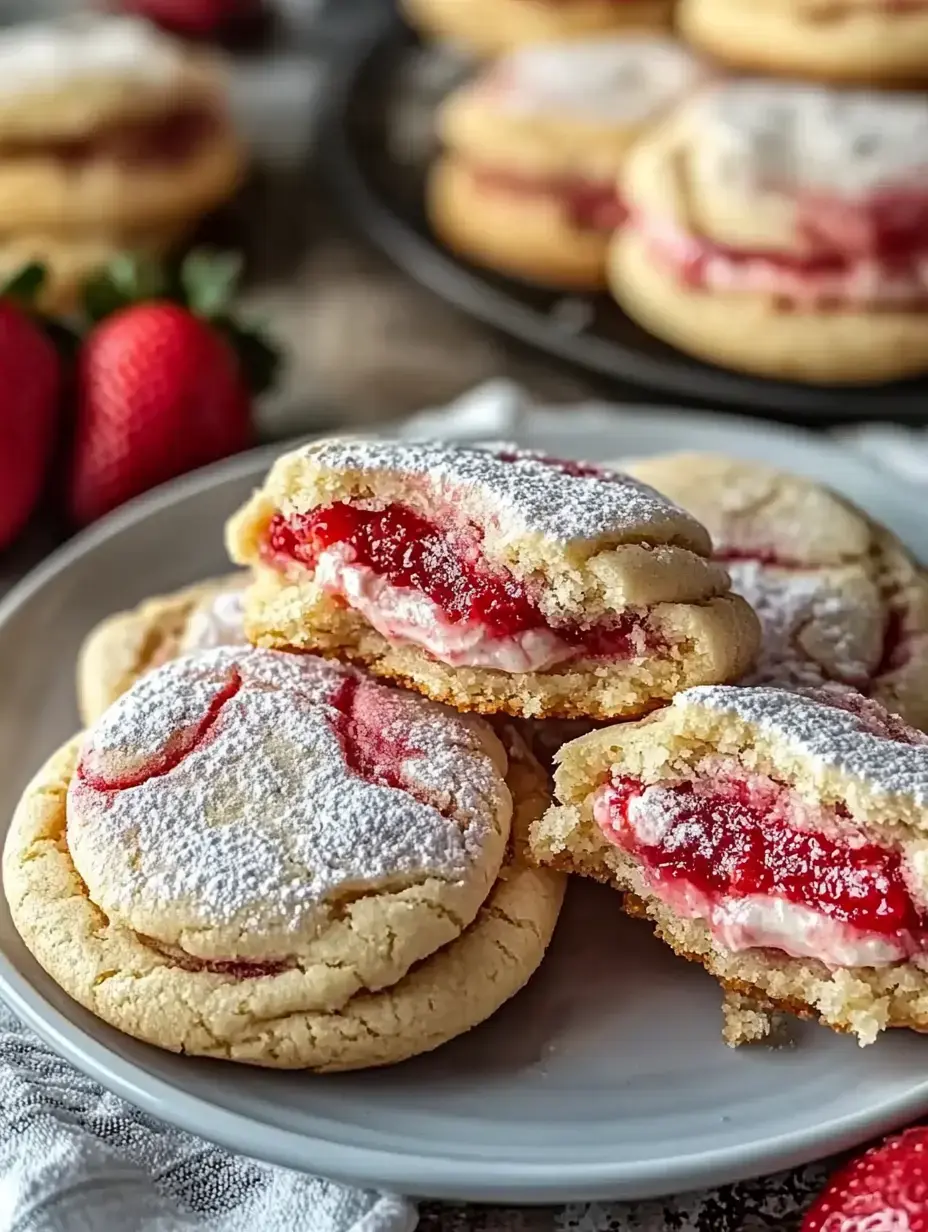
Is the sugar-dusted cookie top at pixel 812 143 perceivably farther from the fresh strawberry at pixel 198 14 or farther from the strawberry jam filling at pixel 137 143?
the fresh strawberry at pixel 198 14

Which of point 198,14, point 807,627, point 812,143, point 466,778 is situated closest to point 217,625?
point 466,778

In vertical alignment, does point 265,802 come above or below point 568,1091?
above

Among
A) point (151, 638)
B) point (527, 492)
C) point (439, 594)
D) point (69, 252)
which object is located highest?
point (527, 492)

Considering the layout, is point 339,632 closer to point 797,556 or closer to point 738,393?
point 797,556

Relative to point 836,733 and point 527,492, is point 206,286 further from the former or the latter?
point 836,733

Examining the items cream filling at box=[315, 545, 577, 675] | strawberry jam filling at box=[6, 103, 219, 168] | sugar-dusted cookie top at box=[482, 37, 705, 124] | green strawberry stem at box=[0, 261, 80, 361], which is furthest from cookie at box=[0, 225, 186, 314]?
cream filling at box=[315, 545, 577, 675]

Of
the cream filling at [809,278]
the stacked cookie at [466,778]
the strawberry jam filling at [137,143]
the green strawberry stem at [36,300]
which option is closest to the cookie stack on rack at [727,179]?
the cream filling at [809,278]

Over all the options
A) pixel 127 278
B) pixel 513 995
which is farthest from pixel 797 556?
pixel 127 278

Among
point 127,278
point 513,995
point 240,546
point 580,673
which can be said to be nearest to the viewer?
point 513,995
